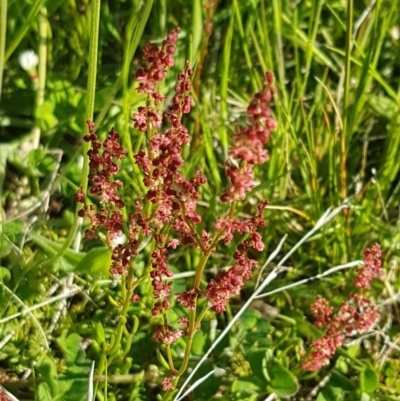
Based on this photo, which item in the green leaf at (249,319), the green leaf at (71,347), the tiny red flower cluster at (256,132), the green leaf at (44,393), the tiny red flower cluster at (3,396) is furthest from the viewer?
the green leaf at (249,319)

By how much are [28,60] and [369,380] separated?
1.08 meters

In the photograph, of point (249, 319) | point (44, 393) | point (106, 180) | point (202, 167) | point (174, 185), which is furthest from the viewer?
point (202, 167)

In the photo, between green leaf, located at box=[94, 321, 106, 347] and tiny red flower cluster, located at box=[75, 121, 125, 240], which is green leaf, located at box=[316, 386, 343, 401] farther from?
tiny red flower cluster, located at box=[75, 121, 125, 240]

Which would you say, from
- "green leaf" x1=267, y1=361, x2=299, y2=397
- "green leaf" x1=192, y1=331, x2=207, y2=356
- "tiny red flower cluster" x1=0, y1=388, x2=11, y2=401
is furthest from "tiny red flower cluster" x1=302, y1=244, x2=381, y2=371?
"tiny red flower cluster" x1=0, y1=388, x2=11, y2=401

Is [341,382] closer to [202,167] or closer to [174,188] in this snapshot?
[202,167]

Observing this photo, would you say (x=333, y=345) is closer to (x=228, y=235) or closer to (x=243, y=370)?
(x=243, y=370)

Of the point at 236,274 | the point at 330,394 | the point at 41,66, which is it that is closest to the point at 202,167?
the point at 41,66

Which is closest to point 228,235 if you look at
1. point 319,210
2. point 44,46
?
point 319,210

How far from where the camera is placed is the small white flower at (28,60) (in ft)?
5.53

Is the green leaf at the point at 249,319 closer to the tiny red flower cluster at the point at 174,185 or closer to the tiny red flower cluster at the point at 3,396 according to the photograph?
the tiny red flower cluster at the point at 174,185

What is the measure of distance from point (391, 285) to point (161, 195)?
79 cm


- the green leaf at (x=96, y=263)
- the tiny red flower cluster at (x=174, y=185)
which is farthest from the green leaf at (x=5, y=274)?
the tiny red flower cluster at (x=174, y=185)

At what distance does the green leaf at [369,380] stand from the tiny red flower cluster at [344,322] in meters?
0.08

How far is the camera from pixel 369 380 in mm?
1357
